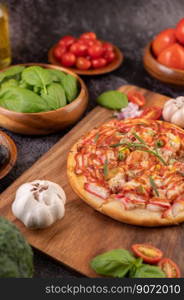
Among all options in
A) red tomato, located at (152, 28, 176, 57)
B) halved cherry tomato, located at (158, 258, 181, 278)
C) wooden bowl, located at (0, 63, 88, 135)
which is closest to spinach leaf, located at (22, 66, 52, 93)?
wooden bowl, located at (0, 63, 88, 135)

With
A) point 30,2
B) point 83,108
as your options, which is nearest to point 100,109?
point 83,108

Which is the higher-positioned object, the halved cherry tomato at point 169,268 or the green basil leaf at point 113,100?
the green basil leaf at point 113,100

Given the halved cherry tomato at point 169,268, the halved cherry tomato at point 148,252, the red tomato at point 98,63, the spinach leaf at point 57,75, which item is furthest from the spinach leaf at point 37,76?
the halved cherry tomato at point 169,268

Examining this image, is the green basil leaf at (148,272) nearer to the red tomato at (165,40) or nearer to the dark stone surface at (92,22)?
the red tomato at (165,40)

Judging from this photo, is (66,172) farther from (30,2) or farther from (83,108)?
(30,2)

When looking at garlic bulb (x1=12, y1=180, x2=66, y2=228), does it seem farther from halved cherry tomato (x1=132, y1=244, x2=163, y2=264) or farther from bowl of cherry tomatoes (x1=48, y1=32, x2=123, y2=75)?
bowl of cherry tomatoes (x1=48, y1=32, x2=123, y2=75)

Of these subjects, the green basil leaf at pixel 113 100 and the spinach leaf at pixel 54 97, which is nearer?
the spinach leaf at pixel 54 97

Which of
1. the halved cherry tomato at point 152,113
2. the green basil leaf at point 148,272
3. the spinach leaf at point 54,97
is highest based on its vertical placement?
the spinach leaf at point 54,97

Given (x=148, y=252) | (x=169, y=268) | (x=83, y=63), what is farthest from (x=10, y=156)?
(x=83, y=63)
